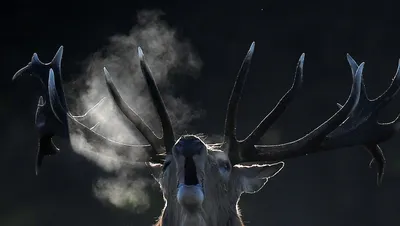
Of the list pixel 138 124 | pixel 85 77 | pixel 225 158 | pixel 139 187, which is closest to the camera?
pixel 225 158

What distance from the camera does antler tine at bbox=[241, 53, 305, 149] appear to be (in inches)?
253

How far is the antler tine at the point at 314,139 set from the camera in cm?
648

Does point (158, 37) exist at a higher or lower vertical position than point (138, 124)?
higher

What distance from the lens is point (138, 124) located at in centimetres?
673

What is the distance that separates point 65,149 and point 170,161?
161 cm

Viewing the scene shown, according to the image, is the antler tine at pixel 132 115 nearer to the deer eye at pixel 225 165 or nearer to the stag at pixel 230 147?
the stag at pixel 230 147

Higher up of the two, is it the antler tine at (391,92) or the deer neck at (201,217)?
the antler tine at (391,92)

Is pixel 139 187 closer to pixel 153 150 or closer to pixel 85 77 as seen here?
pixel 85 77

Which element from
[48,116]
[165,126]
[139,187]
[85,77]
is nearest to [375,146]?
[165,126]

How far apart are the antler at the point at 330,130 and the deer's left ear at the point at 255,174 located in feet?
0.98

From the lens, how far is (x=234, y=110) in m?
6.38

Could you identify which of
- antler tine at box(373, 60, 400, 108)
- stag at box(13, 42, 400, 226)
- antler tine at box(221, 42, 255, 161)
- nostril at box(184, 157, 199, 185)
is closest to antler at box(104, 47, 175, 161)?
stag at box(13, 42, 400, 226)

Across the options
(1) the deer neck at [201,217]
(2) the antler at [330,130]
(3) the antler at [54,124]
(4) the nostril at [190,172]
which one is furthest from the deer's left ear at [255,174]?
(4) the nostril at [190,172]

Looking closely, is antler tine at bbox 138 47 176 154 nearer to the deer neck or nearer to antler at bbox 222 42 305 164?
antler at bbox 222 42 305 164
